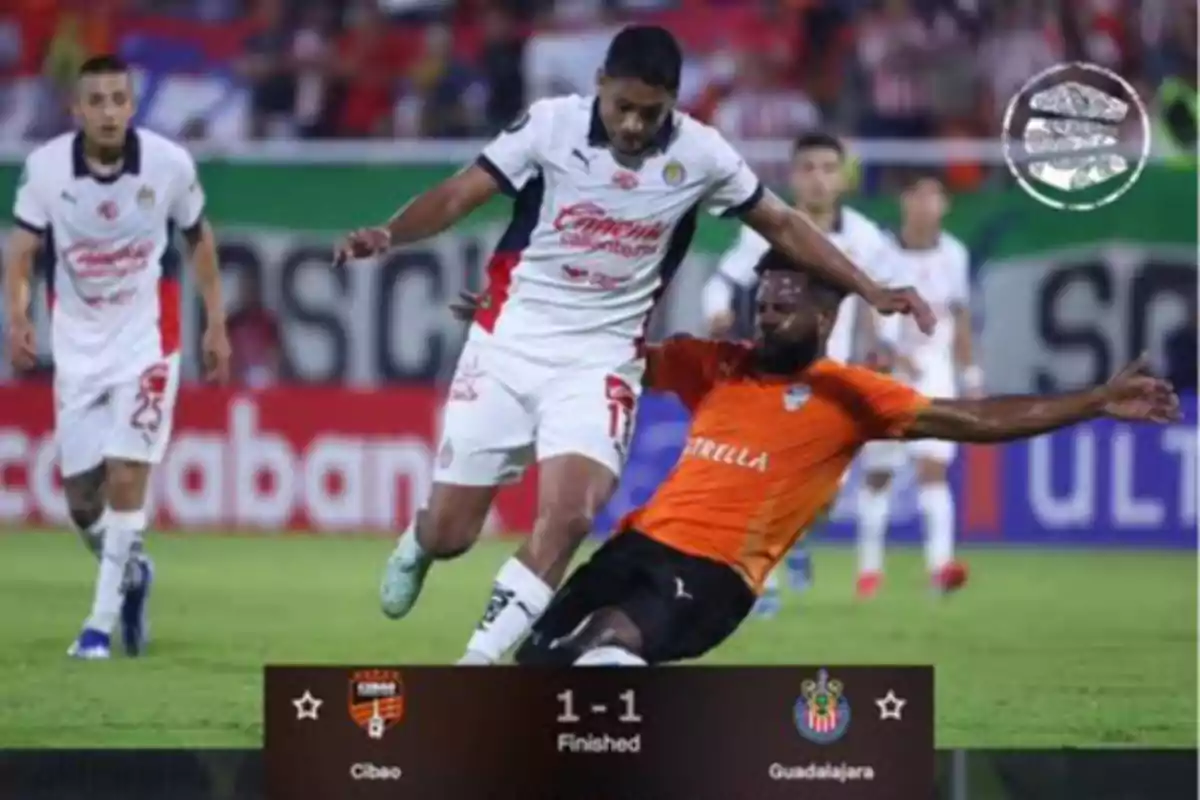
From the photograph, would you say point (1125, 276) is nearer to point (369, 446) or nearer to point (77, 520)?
point (369, 446)

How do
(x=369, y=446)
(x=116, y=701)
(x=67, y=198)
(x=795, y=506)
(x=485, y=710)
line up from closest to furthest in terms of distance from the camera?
(x=485, y=710) < (x=795, y=506) < (x=116, y=701) < (x=67, y=198) < (x=369, y=446)

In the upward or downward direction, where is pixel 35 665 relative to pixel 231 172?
downward

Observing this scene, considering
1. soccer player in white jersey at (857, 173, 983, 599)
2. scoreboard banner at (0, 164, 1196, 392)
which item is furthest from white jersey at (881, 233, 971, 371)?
scoreboard banner at (0, 164, 1196, 392)

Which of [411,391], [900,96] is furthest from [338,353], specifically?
[900,96]

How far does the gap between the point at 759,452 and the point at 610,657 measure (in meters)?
0.57

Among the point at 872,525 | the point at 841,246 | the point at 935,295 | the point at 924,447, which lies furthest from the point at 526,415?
the point at 935,295

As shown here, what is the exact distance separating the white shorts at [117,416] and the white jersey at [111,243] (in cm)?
3

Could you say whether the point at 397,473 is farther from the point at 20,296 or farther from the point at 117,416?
the point at 20,296

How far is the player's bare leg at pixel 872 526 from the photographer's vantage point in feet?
28.6

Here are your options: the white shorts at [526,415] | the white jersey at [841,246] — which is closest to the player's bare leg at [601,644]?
the white shorts at [526,415]

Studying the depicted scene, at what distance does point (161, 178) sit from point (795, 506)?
1.93 metres

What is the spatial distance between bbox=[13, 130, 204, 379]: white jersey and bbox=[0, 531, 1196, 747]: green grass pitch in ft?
2.00

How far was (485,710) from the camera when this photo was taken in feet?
17.5

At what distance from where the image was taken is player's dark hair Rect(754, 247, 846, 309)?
5.79 metres
